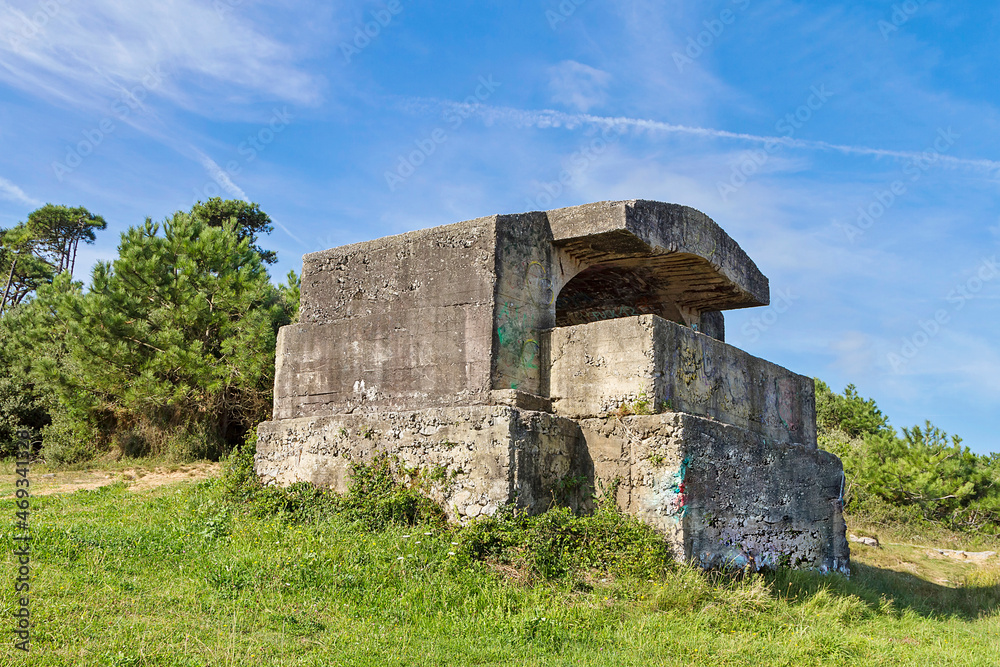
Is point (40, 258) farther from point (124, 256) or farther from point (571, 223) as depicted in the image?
point (571, 223)

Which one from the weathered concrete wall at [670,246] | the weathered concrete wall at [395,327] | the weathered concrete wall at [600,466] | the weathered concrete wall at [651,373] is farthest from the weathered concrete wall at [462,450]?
the weathered concrete wall at [670,246]

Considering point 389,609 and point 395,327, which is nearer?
point 389,609

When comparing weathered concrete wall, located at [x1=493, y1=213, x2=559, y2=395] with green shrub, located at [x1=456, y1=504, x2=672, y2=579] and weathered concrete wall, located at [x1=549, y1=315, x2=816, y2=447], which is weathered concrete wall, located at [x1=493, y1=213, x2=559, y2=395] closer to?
weathered concrete wall, located at [x1=549, y1=315, x2=816, y2=447]

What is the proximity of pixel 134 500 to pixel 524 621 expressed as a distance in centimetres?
577

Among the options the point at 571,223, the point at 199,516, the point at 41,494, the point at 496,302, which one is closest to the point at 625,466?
the point at 496,302

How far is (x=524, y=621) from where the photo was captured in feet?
15.7

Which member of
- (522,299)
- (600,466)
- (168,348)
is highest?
(168,348)

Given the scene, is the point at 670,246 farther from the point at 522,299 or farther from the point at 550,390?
the point at 550,390

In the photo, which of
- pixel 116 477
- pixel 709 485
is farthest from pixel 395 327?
pixel 116 477

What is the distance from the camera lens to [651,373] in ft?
20.9

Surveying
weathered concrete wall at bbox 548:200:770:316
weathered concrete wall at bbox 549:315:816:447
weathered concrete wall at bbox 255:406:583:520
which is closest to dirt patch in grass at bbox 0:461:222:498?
weathered concrete wall at bbox 255:406:583:520

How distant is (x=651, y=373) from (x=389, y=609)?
2.79 m

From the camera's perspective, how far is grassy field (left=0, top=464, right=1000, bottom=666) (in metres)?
4.24

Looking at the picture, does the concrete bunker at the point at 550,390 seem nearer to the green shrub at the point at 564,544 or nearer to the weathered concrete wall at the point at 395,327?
the weathered concrete wall at the point at 395,327
